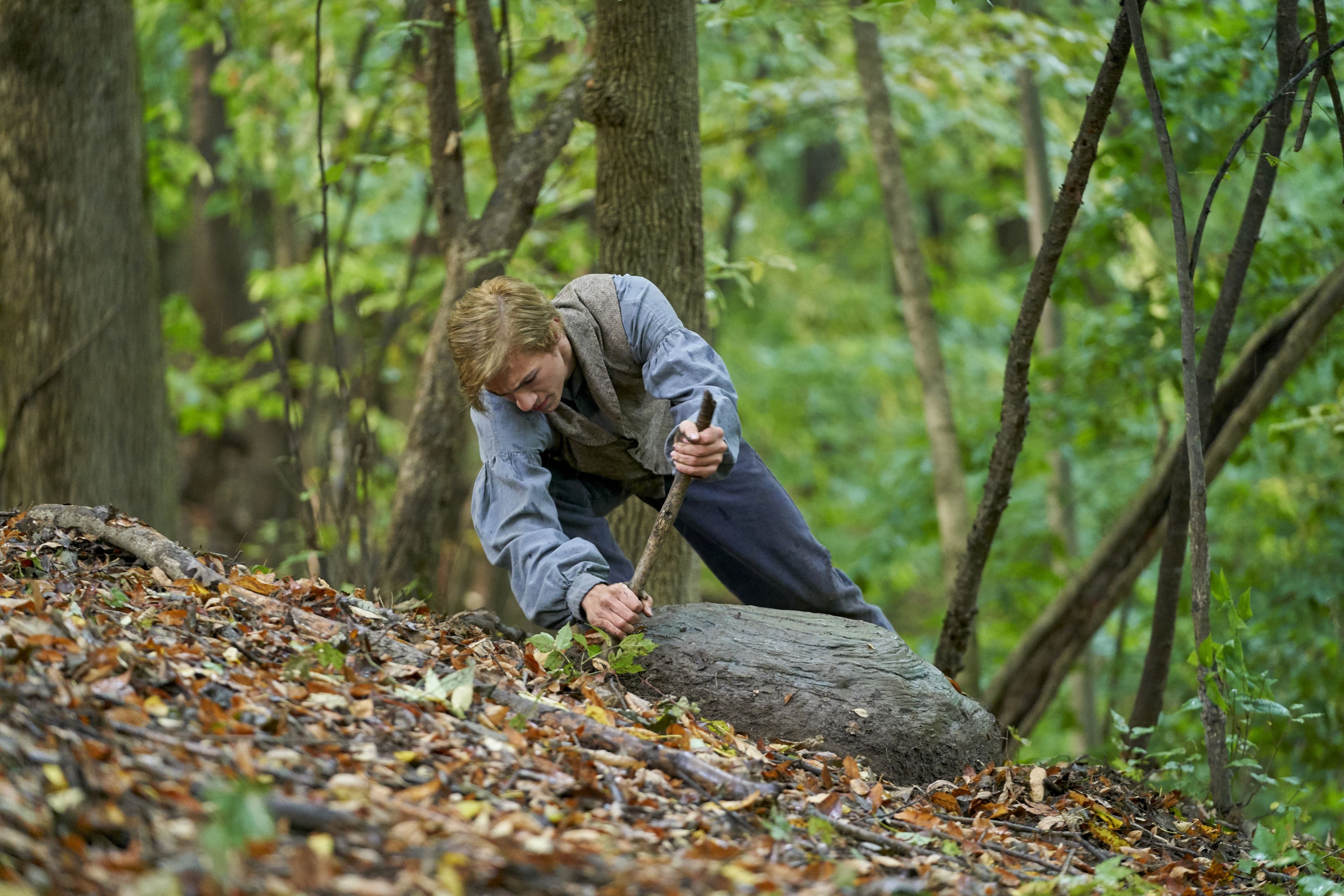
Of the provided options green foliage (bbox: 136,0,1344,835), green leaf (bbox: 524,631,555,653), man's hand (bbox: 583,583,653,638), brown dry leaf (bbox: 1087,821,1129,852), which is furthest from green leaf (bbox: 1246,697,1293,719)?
green leaf (bbox: 524,631,555,653)

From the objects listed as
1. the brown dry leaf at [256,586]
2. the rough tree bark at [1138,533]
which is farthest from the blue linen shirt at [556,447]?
the rough tree bark at [1138,533]

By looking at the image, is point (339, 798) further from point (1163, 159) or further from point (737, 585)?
point (1163, 159)

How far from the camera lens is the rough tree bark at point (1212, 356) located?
12.1 ft

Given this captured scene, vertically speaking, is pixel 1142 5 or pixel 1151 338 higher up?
pixel 1142 5

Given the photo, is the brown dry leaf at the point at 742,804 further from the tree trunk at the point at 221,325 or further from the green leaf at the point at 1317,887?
the tree trunk at the point at 221,325

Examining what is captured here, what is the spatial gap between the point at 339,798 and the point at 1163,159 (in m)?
2.72

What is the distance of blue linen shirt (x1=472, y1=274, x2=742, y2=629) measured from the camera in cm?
329

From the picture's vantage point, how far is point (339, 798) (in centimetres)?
202

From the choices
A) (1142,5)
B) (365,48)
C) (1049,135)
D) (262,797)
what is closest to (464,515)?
(365,48)

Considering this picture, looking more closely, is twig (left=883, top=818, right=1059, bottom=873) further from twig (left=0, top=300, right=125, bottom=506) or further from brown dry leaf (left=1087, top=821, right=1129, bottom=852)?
twig (left=0, top=300, right=125, bottom=506)

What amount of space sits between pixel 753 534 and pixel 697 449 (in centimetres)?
71

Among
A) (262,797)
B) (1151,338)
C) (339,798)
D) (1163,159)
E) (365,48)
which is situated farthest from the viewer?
(365,48)

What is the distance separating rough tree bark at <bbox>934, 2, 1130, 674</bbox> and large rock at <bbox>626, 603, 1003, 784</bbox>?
1.08 m

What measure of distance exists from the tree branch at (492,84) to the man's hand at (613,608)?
2.54 meters
